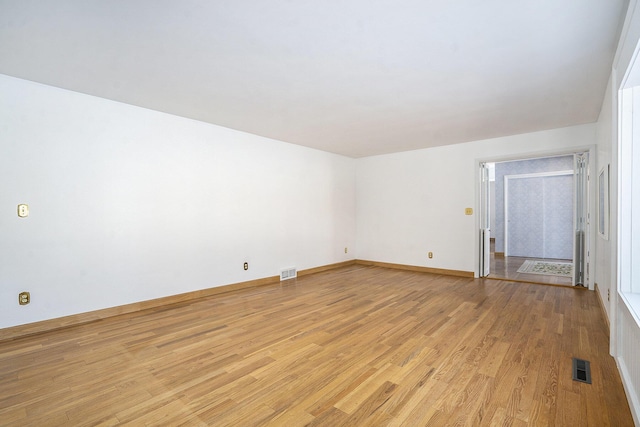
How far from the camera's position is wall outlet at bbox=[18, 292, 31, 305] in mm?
3057

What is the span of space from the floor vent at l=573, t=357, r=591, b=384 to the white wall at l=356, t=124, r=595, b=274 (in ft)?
11.0

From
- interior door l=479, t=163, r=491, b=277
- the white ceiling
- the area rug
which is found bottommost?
the area rug

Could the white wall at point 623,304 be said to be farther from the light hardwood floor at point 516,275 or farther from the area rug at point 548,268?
the area rug at point 548,268

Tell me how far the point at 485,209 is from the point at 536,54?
3757 mm

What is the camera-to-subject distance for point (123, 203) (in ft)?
12.3

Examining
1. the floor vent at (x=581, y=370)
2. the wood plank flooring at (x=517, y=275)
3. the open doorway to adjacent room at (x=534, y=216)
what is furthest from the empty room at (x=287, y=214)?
the open doorway to adjacent room at (x=534, y=216)

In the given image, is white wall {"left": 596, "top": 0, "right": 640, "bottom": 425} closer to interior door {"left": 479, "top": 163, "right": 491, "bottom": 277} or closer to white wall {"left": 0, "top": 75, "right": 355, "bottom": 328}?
interior door {"left": 479, "top": 163, "right": 491, "bottom": 277}

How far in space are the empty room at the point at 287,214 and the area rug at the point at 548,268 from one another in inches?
21.1

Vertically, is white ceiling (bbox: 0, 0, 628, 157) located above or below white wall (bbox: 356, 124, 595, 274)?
above

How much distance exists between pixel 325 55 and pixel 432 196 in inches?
173

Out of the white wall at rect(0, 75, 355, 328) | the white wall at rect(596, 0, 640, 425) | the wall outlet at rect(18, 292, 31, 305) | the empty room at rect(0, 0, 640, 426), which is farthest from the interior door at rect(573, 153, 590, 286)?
the wall outlet at rect(18, 292, 31, 305)

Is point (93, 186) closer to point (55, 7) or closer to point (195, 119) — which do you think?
point (195, 119)

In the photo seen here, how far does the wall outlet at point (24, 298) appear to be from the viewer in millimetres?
3057

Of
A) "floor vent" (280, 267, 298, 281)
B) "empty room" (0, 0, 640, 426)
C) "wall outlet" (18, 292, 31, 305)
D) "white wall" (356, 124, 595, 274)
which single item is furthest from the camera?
"floor vent" (280, 267, 298, 281)
